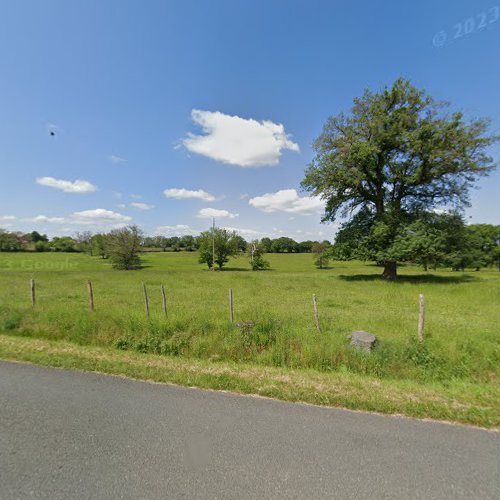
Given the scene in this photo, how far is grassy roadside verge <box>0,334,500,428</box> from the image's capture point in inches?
148

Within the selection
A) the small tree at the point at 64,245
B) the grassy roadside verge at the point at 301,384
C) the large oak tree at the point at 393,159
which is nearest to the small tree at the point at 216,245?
the large oak tree at the point at 393,159

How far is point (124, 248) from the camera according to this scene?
164ft

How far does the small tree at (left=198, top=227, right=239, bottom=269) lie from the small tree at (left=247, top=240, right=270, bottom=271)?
229 inches

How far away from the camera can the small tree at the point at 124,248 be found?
1962 inches

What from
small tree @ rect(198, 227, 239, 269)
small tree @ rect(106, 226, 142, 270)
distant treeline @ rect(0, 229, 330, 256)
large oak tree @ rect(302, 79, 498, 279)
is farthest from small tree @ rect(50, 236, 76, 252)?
large oak tree @ rect(302, 79, 498, 279)

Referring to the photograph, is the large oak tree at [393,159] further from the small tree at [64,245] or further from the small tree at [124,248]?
the small tree at [64,245]

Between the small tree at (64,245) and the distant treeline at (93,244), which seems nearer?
the distant treeline at (93,244)

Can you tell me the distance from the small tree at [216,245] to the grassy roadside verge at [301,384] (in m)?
47.0

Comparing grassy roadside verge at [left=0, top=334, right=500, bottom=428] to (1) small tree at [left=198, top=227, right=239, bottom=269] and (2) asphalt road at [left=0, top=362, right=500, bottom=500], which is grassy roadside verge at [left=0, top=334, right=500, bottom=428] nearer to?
(2) asphalt road at [left=0, top=362, right=500, bottom=500]

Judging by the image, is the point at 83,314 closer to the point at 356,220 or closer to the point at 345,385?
the point at 345,385

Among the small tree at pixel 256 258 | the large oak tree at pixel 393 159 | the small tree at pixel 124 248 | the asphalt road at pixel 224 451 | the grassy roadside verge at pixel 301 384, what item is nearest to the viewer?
the asphalt road at pixel 224 451

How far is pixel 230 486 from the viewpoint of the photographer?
2428 millimetres

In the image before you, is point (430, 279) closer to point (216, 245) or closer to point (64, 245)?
point (216, 245)

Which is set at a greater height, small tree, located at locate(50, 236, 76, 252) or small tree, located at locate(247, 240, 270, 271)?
small tree, located at locate(50, 236, 76, 252)
